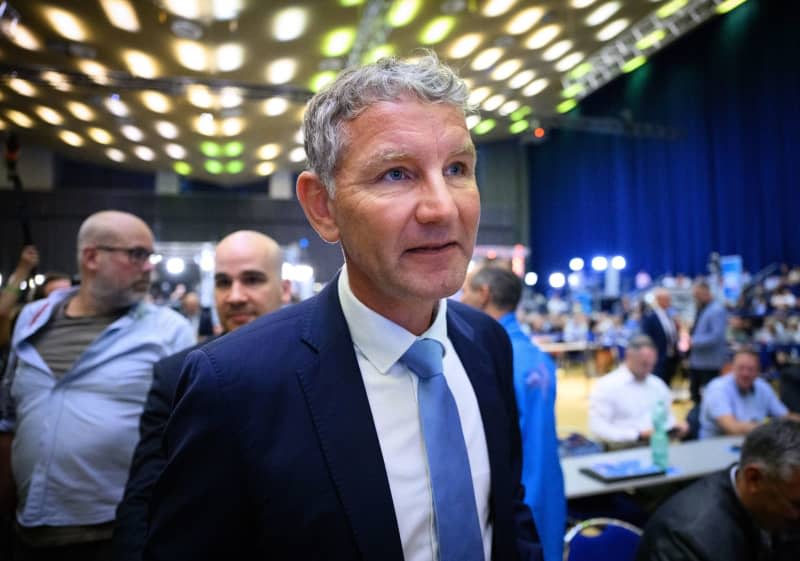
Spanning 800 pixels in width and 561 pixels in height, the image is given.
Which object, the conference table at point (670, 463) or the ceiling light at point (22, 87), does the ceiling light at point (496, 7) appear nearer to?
the conference table at point (670, 463)

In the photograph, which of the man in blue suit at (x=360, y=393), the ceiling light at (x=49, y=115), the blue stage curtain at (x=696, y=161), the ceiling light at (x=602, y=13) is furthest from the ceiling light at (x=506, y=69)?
the man in blue suit at (x=360, y=393)

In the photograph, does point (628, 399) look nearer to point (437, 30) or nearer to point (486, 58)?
point (437, 30)

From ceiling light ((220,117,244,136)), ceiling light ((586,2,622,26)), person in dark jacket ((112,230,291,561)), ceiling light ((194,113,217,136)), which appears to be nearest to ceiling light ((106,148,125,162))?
ceiling light ((194,113,217,136))

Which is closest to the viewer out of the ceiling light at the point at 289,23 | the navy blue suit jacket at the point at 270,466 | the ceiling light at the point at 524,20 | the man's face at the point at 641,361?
the navy blue suit jacket at the point at 270,466

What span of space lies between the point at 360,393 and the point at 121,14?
8.34 meters

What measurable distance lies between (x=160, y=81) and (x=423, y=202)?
974 cm

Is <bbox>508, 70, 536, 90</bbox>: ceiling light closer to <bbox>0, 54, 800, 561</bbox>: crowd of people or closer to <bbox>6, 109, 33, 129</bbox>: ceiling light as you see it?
<bbox>6, 109, 33, 129</bbox>: ceiling light

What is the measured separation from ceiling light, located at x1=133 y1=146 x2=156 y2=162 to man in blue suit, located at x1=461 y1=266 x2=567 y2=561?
13085 mm

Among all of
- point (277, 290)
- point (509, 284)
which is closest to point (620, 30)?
point (509, 284)

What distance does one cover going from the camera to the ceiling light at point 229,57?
849 centimetres

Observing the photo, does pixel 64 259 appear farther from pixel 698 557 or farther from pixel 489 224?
pixel 698 557

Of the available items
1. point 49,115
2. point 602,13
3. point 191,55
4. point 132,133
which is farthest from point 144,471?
point 132,133

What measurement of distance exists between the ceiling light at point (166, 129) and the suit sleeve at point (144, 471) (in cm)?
1119

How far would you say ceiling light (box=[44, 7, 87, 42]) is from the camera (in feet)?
22.7
